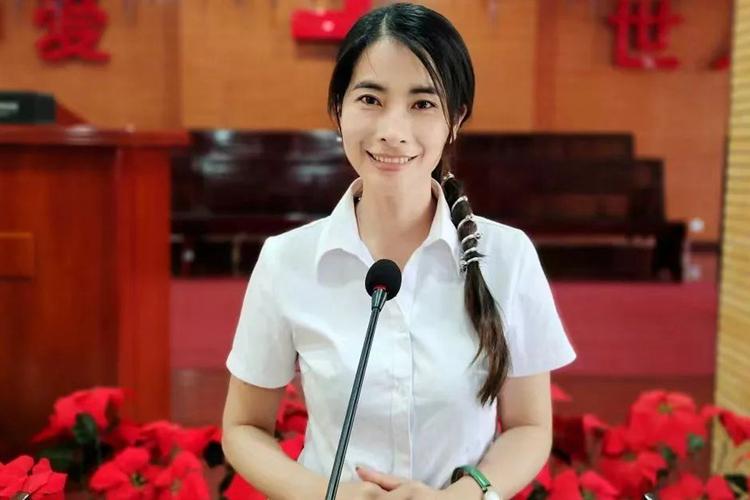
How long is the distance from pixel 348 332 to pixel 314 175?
5626 millimetres

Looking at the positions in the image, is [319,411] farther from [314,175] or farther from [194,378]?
[314,175]

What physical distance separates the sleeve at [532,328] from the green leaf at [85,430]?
3.12ft

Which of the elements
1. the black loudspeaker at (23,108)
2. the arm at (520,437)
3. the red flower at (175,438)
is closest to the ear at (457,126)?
the arm at (520,437)

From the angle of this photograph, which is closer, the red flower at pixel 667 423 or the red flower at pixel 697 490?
the red flower at pixel 697 490

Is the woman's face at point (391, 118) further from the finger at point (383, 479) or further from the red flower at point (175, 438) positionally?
the red flower at point (175, 438)

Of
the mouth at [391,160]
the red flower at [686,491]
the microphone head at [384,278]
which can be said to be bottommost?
the red flower at [686,491]

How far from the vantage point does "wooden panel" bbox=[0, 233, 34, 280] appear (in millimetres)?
2154

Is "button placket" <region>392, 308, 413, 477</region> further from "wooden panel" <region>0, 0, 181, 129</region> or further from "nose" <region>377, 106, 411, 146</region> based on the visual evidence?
"wooden panel" <region>0, 0, 181, 129</region>

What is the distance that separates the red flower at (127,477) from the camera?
1.43 meters

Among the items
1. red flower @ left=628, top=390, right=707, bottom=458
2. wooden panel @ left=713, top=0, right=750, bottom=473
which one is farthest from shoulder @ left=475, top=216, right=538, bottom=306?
wooden panel @ left=713, top=0, right=750, bottom=473

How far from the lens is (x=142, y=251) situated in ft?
7.55

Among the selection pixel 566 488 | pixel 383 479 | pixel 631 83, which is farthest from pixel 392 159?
pixel 631 83

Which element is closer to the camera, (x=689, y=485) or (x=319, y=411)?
(x=319, y=411)

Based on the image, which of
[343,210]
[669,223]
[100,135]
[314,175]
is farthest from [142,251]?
[669,223]
